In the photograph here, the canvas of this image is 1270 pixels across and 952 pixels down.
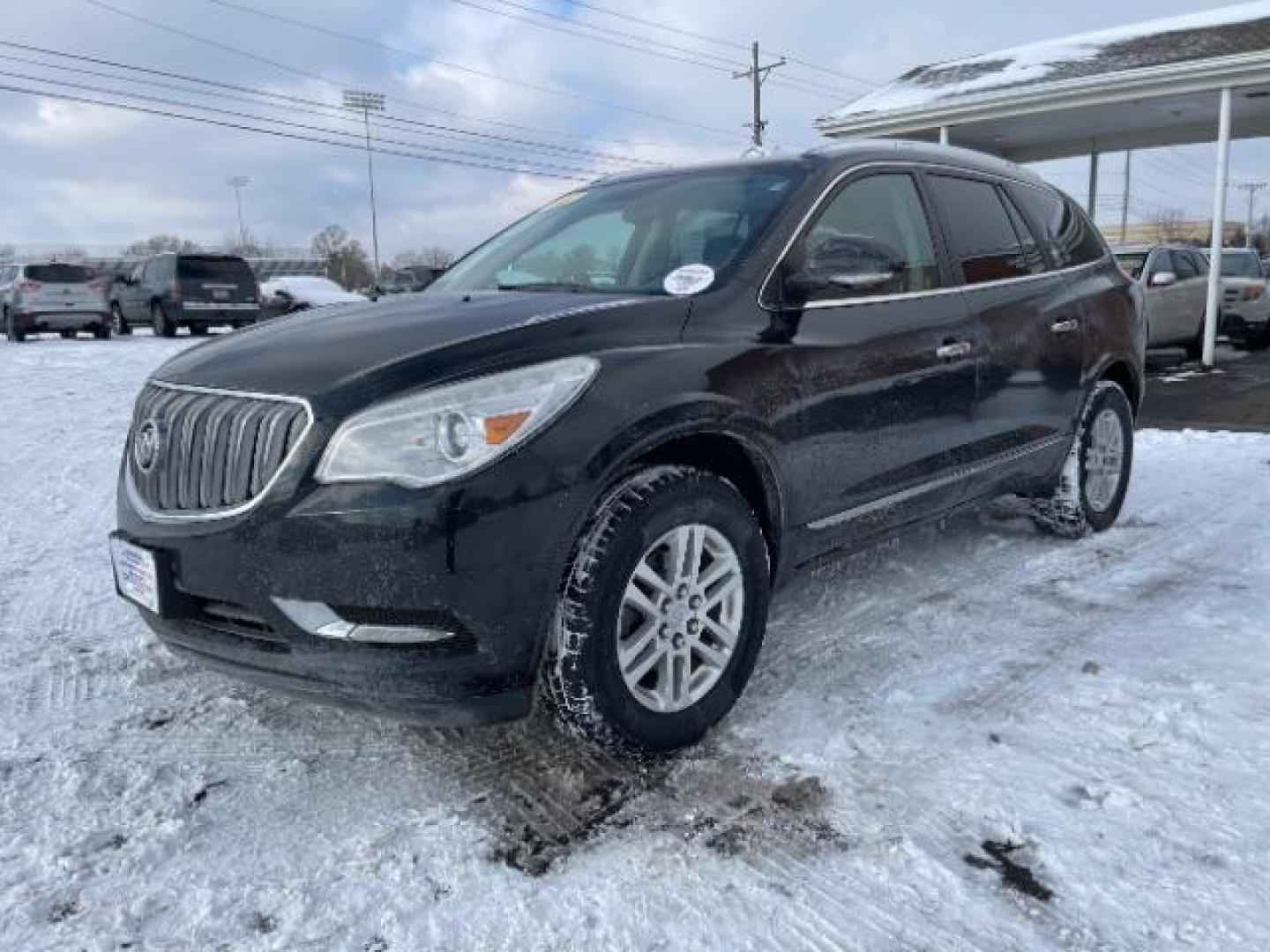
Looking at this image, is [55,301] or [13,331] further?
[13,331]

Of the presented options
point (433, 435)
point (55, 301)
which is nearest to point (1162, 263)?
point (433, 435)

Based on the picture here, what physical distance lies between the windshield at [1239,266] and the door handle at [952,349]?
1495 centimetres

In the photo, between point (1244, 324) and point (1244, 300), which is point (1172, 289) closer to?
point (1244, 300)

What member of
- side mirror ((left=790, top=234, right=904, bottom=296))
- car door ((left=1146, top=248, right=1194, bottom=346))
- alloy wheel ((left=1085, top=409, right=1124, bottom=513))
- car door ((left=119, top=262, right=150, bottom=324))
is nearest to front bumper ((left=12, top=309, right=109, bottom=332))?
car door ((left=119, top=262, right=150, bottom=324))

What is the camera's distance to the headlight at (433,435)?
93.7 inches

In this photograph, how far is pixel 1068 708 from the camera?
3.06 metres

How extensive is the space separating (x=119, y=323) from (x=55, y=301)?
3.67m

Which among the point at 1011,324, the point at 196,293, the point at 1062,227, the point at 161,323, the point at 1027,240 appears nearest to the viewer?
the point at 1011,324

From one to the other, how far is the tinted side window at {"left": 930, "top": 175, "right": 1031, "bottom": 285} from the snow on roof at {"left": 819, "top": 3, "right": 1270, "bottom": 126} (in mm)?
11095

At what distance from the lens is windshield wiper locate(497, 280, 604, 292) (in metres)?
3.37

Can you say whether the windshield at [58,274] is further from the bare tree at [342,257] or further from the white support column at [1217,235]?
the bare tree at [342,257]

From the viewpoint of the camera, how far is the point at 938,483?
3902 millimetres

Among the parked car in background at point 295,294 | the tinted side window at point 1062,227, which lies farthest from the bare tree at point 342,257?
the tinted side window at point 1062,227

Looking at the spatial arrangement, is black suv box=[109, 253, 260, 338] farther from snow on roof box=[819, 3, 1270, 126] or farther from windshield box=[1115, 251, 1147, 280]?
windshield box=[1115, 251, 1147, 280]
